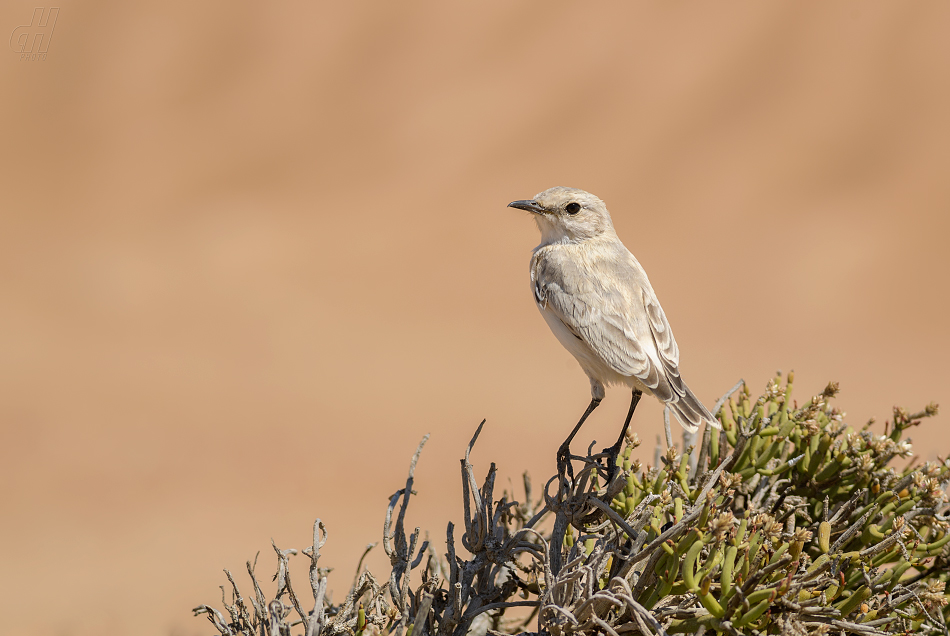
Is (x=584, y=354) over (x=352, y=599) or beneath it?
over

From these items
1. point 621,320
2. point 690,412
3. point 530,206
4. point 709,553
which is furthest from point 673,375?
point 530,206

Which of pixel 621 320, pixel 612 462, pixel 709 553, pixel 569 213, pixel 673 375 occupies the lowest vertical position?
pixel 709 553

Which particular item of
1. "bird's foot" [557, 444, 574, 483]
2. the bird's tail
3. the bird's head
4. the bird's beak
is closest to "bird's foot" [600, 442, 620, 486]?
"bird's foot" [557, 444, 574, 483]

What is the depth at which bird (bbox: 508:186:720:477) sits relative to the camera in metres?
3.47

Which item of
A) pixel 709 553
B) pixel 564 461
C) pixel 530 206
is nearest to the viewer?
pixel 709 553

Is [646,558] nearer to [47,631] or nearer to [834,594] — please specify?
[834,594]

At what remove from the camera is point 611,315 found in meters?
3.73

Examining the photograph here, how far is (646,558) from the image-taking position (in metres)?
2.61

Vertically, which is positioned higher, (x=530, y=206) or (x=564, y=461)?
(x=530, y=206)

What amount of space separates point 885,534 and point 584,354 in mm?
1593

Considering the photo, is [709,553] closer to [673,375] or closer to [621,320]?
[673,375]

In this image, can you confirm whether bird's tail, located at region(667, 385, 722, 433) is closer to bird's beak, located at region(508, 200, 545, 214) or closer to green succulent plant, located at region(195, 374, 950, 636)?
green succulent plant, located at region(195, 374, 950, 636)

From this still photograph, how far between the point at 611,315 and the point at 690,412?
Answer: 689mm

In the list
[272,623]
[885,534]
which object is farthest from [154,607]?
[885,534]
